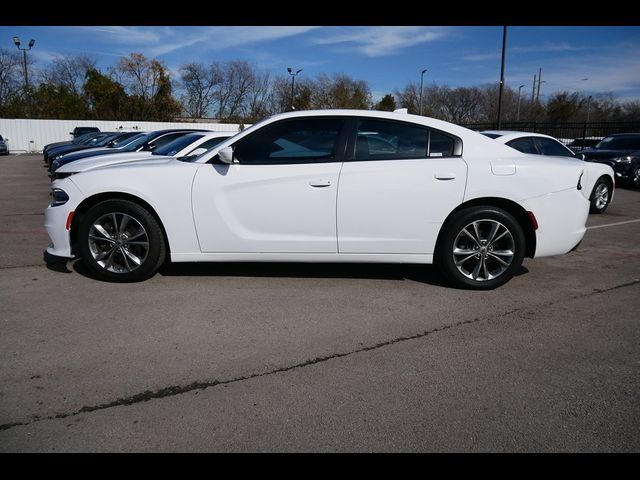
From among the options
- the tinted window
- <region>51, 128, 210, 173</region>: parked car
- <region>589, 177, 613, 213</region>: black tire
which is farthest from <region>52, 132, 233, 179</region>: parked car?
<region>589, 177, 613, 213</region>: black tire

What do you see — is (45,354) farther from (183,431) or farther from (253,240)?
(253,240)

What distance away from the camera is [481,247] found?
4.69 meters

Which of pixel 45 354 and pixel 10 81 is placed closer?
pixel 45 354

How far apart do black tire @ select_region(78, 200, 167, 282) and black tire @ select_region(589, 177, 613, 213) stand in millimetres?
8673

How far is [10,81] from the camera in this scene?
169ft

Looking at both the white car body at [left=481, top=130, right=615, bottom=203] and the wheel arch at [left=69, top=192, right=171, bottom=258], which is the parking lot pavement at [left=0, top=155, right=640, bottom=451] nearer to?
the wheel arch at [left=69, top=192, right=171, bottom=258]

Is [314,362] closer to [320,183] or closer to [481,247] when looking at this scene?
[320,183]

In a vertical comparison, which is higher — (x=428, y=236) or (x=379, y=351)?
(x=428, y=236)

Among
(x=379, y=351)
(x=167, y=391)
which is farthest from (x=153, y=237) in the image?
(x=379, y=351)

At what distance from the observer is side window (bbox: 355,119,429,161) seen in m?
4.66

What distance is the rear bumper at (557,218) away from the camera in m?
4.68

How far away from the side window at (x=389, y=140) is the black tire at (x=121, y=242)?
6.91 feet
